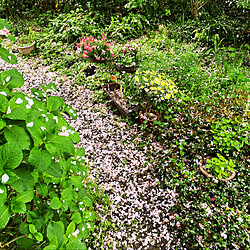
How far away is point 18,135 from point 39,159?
0.46 feet

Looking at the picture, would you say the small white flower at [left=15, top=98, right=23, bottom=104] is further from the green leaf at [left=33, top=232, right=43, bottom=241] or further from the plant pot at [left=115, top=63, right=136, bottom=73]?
the plant pot at [left=115, top=63, right=136, bottom=73]

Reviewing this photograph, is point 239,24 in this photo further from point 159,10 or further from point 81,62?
point 81,62

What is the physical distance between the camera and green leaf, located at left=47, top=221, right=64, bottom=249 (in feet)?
3.47

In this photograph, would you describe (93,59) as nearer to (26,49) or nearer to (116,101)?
(116,101)

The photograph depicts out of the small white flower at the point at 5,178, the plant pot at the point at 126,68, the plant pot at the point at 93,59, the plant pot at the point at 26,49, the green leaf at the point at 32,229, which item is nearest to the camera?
the small white flower at the point at 5,178

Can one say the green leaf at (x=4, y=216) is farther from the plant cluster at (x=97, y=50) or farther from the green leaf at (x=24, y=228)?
the plant cluster at (x=97, y=50)

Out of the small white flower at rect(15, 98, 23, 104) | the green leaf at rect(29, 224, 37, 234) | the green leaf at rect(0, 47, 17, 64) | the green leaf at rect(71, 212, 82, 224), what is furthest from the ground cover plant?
the green leaf at rect(0, 47, 17, 64)

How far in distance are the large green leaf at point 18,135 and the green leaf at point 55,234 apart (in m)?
0.46

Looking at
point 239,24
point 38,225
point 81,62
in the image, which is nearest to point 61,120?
point 38,225

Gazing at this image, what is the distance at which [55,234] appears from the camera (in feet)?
3.53

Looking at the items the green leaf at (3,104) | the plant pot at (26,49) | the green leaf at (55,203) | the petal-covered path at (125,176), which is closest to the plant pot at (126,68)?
the petal-covered path at (125,176)

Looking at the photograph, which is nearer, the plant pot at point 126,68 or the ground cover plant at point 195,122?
the ground cover plant at point 195,122

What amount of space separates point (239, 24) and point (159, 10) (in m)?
2.30

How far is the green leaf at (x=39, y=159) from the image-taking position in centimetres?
96
